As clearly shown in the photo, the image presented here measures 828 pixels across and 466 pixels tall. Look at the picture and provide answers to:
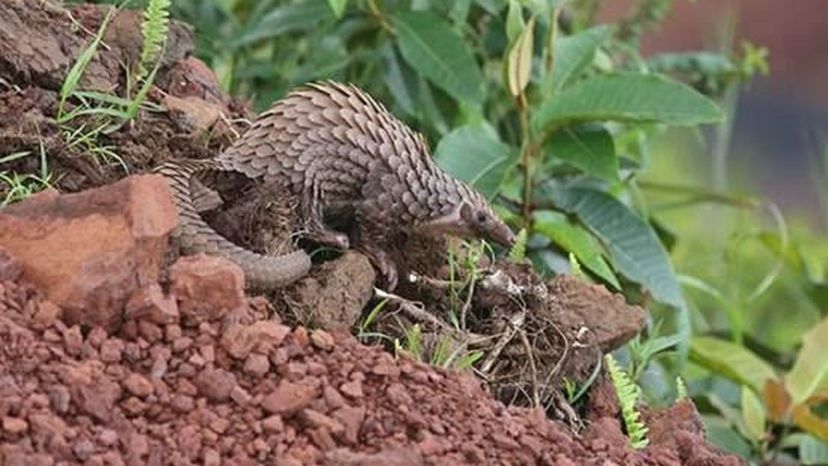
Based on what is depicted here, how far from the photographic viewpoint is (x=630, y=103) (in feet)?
6.64

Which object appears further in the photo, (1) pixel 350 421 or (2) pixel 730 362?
(2) pixel 730 362

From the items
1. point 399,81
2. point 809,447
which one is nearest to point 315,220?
point 399,81

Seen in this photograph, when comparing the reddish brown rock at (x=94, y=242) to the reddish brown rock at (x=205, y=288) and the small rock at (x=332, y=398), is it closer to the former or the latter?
the reddish brown rock at (x=205, y=288)

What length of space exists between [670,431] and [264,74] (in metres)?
1.21

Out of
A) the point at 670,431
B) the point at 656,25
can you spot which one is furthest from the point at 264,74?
the point at 670,431

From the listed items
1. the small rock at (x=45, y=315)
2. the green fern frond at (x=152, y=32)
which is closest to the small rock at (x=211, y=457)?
the small rock at (x=45, y=315)

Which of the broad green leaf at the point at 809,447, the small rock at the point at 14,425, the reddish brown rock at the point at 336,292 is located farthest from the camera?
the broad green leaf at the point at 809,447

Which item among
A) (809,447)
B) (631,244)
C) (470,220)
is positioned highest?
(470,220)

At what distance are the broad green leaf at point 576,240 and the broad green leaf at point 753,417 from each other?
0.29m

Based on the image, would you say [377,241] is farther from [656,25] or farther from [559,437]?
[656,25]

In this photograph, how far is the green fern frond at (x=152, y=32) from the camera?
1.57m

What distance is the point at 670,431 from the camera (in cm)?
146

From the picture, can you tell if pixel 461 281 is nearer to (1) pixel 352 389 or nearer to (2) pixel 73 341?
(1) pixel 352 389

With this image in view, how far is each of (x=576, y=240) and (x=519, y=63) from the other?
0.23m
